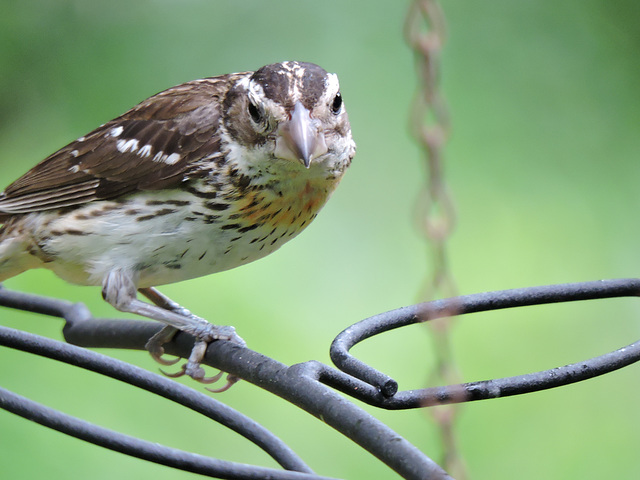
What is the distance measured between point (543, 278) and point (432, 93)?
2.32m

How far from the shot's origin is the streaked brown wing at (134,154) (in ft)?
7.77

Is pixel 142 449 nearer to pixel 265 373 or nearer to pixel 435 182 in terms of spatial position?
pixel 265 373

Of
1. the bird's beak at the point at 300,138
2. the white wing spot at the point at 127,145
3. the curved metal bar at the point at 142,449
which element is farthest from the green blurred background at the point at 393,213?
the curved metal bar at the point at 142,449

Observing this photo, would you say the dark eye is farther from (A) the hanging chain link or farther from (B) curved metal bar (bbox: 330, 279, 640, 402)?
(A) the hanging chain link

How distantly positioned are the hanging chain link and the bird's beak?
728 millimetres

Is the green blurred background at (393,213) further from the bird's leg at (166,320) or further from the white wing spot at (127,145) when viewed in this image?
the white wing spot at (127,145)

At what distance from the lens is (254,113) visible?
2.16 meters

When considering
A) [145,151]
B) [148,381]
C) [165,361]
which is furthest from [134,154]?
[148,381]

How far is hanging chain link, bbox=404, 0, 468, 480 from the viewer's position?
1.21 m

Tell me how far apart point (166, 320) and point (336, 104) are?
Result: 2.02ft

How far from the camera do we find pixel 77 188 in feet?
8.34

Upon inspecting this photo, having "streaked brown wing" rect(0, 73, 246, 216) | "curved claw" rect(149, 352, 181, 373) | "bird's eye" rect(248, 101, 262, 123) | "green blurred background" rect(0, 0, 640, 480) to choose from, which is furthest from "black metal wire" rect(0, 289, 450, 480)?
"green blurred background" rect(0, 0, 640, 480)

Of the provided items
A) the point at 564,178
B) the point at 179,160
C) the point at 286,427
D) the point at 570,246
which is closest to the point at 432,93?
the point at 179,160

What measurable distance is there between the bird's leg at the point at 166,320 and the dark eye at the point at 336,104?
1.72 feet
